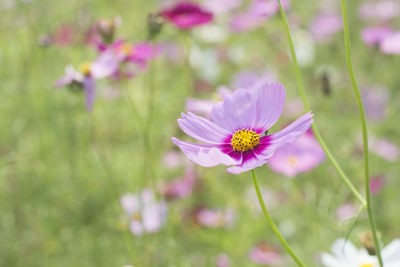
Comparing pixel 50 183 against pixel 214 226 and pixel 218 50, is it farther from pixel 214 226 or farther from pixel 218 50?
pixel 218 50

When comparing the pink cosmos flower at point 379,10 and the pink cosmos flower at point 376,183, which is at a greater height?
the pink cosmos flower at point 379,10

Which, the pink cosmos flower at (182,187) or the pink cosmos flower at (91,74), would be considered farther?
the pink cosmos flower at (182,187)

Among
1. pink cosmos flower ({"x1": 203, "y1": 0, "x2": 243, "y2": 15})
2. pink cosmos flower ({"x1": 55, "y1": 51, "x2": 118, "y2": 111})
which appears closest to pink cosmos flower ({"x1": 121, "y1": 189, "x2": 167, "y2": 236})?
pink cosmos flower ({"x1": 55, "y1": 51, "x2": 118, "y2": 111})

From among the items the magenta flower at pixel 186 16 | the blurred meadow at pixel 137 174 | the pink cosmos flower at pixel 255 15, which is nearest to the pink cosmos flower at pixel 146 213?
the blurred meadow at pixel 137 174

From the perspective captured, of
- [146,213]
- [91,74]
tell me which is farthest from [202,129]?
[146,213]

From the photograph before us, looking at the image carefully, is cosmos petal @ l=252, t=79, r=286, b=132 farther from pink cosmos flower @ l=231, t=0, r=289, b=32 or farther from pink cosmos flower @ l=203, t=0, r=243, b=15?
pink cosmos flower @ l=203, t=0, r=243, b=15

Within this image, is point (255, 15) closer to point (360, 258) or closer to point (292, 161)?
point (292, 161)

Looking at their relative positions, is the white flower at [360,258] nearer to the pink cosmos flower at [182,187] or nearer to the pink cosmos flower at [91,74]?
the pink cosmos flower at [91,74]

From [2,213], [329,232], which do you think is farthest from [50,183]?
[329,232]
